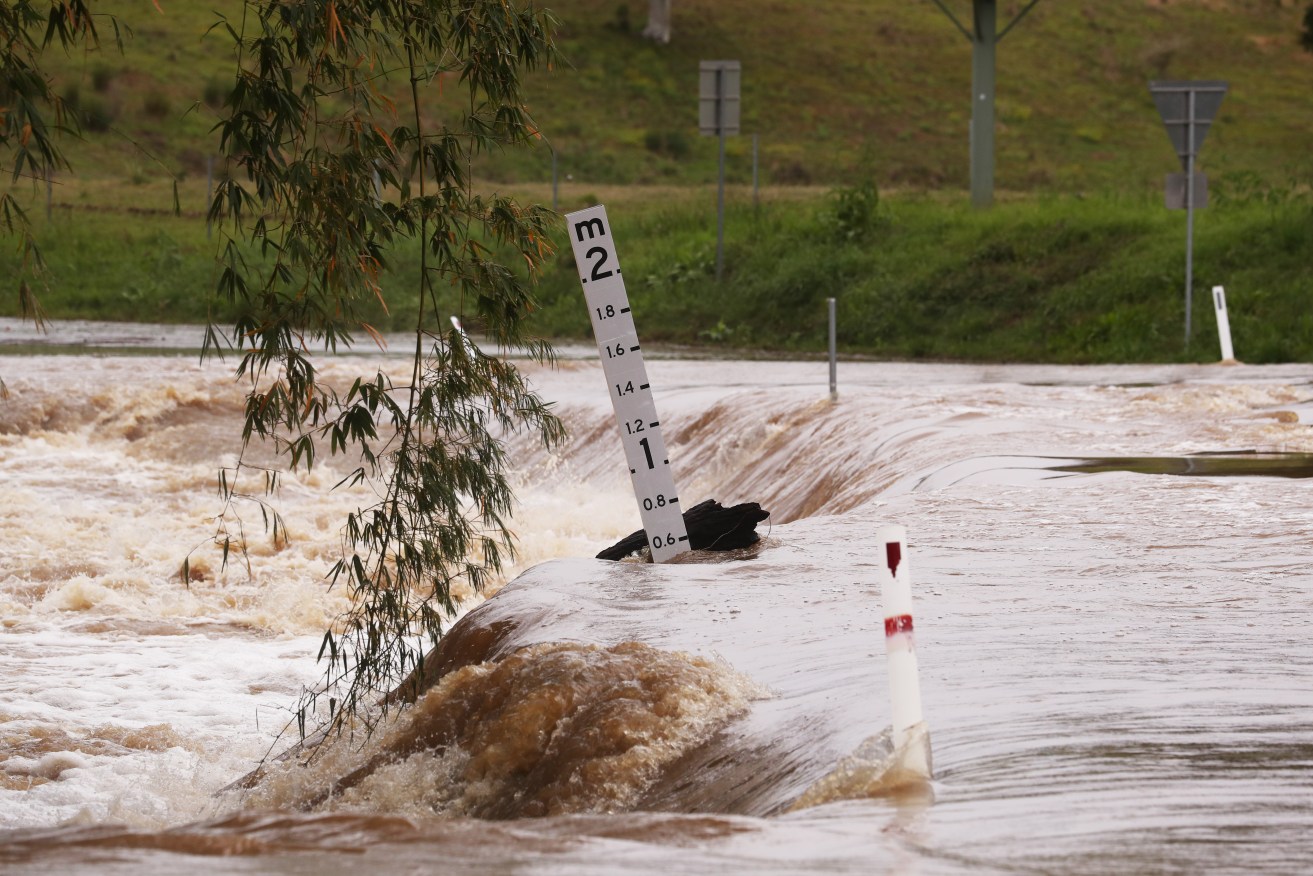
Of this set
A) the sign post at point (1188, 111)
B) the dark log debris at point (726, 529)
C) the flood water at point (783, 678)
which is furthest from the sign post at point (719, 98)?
the dark log debris at point (726, 529)

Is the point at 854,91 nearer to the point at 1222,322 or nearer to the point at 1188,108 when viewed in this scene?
the point at 1188,108

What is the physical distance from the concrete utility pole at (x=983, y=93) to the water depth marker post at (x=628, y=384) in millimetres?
20751

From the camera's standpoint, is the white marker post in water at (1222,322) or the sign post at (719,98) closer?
the white marker post in water at (1222,322)

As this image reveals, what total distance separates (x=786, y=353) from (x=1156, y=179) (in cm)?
2598

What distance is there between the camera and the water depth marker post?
30.9 feet

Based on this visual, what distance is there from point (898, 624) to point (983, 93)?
25635 millimetres

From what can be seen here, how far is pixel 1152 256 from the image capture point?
84.5ft

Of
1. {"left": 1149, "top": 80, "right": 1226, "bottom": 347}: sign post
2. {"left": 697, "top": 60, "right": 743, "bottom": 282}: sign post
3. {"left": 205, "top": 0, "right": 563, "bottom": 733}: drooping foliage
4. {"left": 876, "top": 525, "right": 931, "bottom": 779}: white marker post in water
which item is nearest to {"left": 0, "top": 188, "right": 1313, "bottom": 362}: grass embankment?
{"left": 1149, "top": 80, "right": 1226, "bottom": 347}: sign post

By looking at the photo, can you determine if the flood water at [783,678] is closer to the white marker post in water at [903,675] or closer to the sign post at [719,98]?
the white marker post in water at [903,675]

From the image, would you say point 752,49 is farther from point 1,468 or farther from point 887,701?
point 887,701

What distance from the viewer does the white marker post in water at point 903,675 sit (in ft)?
16.8

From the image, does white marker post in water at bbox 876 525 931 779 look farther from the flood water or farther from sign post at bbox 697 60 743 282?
sign post at bbox 697 60 743 282

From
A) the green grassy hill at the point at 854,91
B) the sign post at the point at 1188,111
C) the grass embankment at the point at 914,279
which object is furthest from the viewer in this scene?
the green grassy hill at the point at 854,91

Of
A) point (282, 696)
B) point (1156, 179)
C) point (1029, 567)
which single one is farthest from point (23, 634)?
point (1156, 179)
